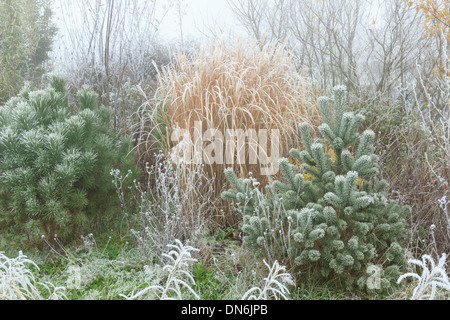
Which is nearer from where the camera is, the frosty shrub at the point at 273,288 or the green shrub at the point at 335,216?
the frosty shrub at the point at 273,288

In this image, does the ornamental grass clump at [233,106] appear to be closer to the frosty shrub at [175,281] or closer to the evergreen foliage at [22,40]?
the frosty shrub at [175,281]

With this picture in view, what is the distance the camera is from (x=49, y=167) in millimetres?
2672

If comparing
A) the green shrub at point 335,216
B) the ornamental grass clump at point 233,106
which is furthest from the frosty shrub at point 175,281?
the ornamental grass clump at point 233,106

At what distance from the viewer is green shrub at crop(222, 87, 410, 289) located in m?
2.05

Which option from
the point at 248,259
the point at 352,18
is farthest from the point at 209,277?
the point at 352,18

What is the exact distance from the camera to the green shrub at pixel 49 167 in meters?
2.61

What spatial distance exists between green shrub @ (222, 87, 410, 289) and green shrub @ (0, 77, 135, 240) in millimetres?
1090

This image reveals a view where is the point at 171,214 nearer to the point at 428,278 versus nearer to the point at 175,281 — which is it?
the point at 175,281

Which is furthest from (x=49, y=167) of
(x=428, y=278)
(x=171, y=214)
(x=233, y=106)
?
(x=428, y=278)

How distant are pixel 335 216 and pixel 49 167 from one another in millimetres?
1892

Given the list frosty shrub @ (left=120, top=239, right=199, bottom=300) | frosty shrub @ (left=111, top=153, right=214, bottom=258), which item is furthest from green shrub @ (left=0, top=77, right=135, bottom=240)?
frosty shrub @ (left=120, top=239, right=199, bottom=300)

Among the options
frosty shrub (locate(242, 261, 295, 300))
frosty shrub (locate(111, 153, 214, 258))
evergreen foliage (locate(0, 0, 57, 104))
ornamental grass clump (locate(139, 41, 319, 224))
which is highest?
evergreen foliage (locate(0, 0, 57, 104))

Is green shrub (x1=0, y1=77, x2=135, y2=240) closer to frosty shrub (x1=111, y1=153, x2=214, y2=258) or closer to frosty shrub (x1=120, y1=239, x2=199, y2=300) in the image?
frosty shrub (x1=111, y1=153, x2=214, y2=258)

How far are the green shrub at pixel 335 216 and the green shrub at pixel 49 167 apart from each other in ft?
3.58
